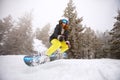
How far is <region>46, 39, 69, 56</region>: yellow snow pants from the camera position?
8.23 ft

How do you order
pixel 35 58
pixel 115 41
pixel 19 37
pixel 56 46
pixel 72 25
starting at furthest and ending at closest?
pixel 115 41, pixel 19 37, pixel 72 25, pixel 35 58, pixel 56 46

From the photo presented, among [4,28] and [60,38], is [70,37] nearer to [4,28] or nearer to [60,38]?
[60,38]

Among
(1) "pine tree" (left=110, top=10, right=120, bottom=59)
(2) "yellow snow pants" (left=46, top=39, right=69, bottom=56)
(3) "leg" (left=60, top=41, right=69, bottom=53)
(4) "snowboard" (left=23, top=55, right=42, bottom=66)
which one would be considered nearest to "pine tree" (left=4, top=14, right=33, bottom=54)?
(4) "snowboard" (left=23, top=55, right=42, bottom=66)

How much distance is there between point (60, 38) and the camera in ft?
8.28

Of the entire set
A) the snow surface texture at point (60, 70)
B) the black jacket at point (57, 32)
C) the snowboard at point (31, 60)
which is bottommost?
the snow surface texture at point (60, 70)

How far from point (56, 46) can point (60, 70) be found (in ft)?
1.02

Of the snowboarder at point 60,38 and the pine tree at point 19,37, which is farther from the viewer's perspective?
the pine tree at point 19,37

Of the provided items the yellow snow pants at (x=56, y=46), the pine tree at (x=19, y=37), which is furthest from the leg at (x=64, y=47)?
the pine tree at (x=19, y=37)

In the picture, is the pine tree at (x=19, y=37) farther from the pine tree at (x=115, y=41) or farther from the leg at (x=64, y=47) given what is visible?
the pine tree at (x=115, y=41)

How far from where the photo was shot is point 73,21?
8.98 ft

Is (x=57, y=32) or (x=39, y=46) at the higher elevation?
(x=57, y=32)

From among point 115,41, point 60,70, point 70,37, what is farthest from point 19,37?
point 115,41

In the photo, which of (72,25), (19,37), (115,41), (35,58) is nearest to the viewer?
(35,58)

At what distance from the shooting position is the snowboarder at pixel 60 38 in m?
2.52
